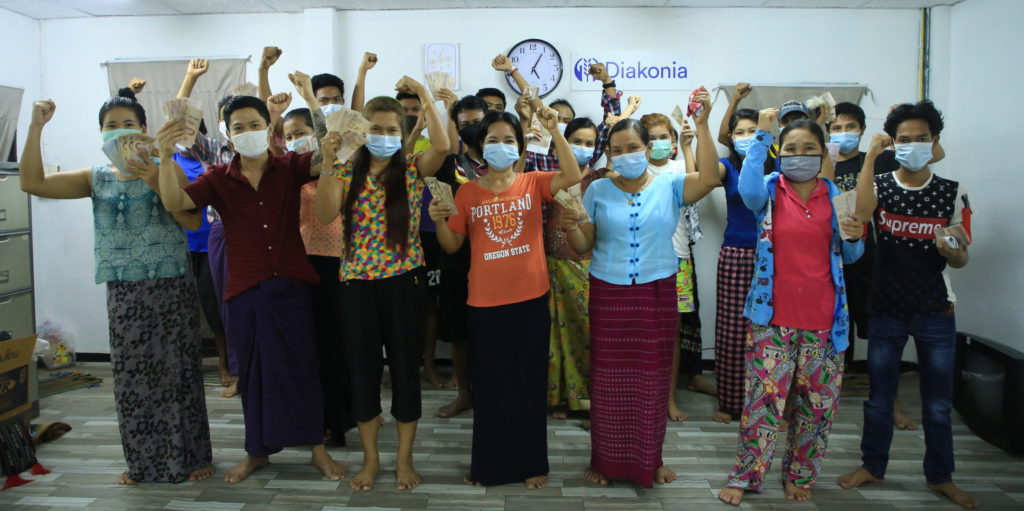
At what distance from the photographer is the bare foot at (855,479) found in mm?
2617

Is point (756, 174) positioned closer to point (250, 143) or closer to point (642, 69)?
point (250, 143)

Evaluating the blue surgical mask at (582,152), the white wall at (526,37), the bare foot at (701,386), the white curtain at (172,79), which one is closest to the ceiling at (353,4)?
the white wall at (526,37)

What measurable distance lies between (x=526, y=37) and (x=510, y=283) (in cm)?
282

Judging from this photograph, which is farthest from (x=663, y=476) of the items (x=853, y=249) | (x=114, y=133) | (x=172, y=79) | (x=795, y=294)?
(x=172, y=79)

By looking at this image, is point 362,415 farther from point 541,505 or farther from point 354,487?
point 541,505

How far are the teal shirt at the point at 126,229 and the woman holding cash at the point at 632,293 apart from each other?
6.06 ft

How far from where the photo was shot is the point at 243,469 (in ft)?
8.96

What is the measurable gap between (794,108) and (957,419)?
6.93 feet

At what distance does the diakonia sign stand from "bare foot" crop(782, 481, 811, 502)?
3.09 m

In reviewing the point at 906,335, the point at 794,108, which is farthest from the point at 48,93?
the point at 906,335

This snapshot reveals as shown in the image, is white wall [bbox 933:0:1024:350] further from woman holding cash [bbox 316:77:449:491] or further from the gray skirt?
the gray skirt

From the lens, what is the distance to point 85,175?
2.57 metres

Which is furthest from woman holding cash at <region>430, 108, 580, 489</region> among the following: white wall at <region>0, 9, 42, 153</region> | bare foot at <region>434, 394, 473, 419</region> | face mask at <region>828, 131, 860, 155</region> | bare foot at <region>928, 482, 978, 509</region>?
white wall at <region>0, 9, 42, 153</region>

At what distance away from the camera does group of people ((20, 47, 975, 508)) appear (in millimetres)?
2396
